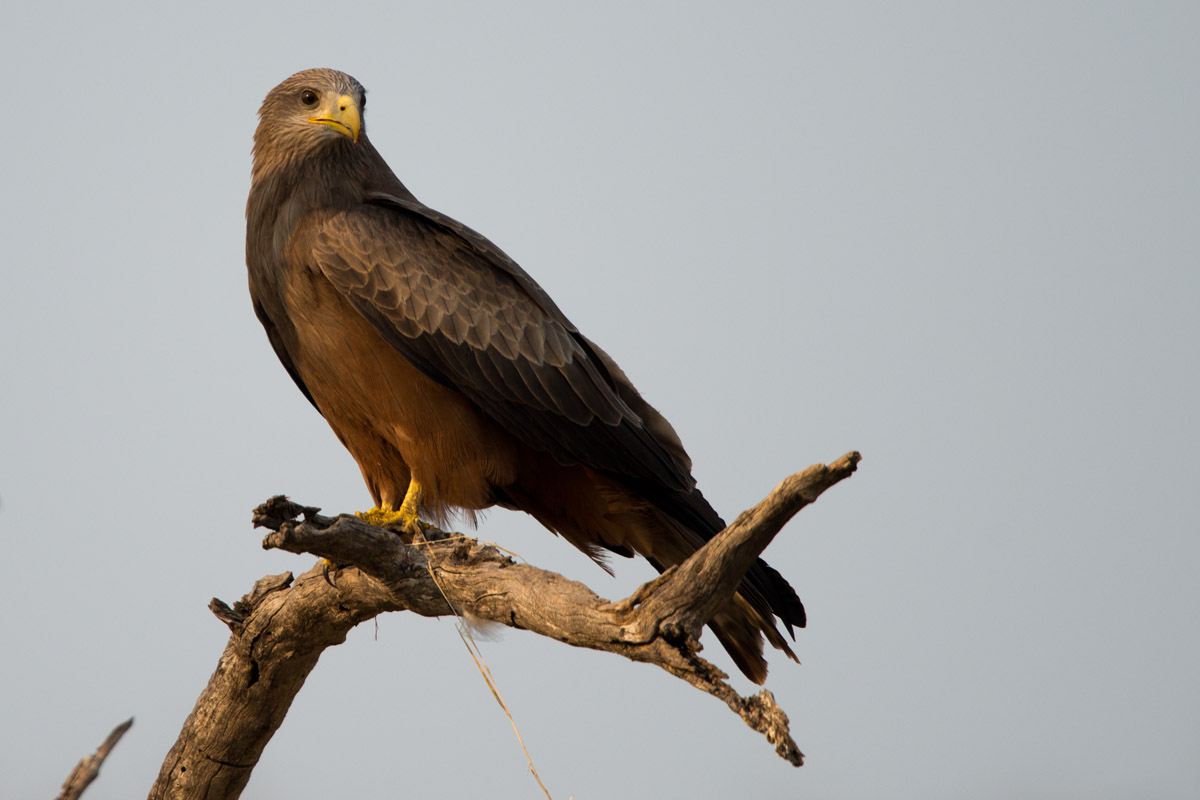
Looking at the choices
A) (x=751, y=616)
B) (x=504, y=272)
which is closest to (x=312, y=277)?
(x=504, y=272)

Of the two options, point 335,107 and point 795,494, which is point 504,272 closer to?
point 335,107

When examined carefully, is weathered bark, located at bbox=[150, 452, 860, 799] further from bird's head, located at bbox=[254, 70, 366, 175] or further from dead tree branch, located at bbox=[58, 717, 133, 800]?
bird's head, located at bbox=[254, 70, 366, 175]

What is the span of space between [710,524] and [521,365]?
1053 millimetres

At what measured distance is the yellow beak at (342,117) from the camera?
4695 millimetres

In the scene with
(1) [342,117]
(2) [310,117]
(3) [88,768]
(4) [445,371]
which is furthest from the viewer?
(2) [310,117]

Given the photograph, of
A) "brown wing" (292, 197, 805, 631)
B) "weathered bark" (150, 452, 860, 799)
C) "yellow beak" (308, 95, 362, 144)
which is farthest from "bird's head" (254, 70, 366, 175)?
"weathered bark" (150, 452, 860, 799)

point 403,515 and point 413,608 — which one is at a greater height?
point 403,515

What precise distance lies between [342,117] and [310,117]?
8.4 inches

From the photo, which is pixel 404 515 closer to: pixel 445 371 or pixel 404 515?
pixel 404 515

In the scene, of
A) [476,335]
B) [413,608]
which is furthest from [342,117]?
[413,608]

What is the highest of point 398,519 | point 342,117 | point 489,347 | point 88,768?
point 342,117

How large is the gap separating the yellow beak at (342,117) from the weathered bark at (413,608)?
1853 mm

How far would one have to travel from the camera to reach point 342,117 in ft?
15.5

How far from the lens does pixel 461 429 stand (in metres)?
4.50
